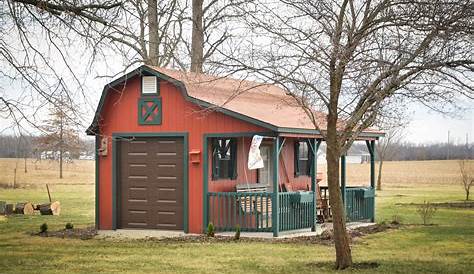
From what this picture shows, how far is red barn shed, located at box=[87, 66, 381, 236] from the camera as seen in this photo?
20.1m

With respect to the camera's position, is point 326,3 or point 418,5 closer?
point 418,5

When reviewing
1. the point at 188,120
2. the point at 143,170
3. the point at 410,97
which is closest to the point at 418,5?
the point at 410,97

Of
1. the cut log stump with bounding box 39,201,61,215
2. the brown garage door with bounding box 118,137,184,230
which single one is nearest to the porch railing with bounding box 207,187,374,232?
the brown garage door with bounding box 118,137,184,230

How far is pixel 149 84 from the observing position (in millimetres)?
20812

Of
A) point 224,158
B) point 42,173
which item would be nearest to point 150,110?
point 224,158

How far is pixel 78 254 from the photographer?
16.6 m

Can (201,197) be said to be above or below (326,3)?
below

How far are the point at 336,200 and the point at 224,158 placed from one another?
7.74 m

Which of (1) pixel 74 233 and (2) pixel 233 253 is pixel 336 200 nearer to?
(2) pixel 233 253

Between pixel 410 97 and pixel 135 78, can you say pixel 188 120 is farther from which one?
pixel 410 97

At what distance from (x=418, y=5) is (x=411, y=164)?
64.7 m

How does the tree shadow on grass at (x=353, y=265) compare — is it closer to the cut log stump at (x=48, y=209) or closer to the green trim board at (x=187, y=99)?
the green trim board at (x=187, y=99)

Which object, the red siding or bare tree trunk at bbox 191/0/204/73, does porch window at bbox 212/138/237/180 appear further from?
bare tree trunk at bbox 191/0/204/73

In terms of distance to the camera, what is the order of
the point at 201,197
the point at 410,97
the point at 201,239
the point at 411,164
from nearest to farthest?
the point at 410,97 → the point at 201,239 → the point at 201,197 → the point at 411,164
